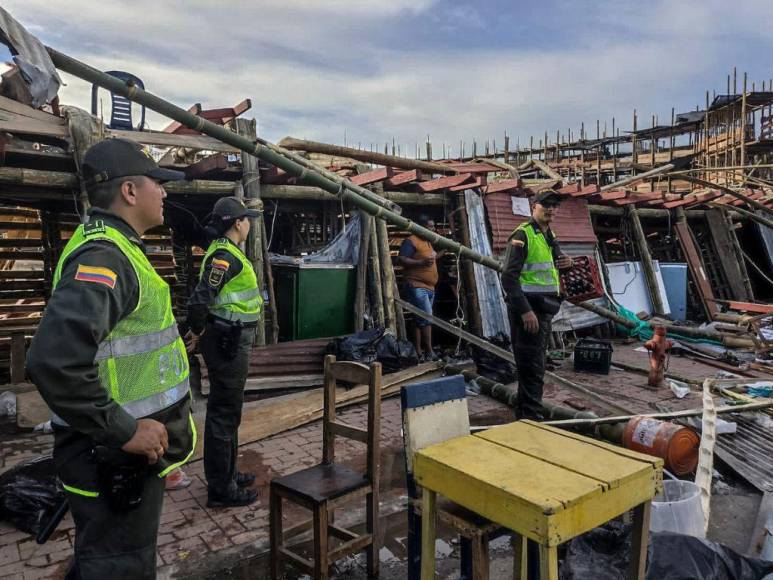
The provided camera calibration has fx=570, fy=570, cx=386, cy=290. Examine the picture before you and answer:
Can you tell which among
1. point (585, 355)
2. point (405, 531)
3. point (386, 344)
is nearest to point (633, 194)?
point (585, 355)

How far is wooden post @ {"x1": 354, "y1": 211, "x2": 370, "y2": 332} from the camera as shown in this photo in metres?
8.25

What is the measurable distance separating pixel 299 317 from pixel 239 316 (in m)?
3.77

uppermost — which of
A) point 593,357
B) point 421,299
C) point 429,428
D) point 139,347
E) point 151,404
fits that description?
point 139,347

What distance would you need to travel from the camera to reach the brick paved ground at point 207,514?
11.3ft

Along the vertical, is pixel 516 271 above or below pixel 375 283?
above

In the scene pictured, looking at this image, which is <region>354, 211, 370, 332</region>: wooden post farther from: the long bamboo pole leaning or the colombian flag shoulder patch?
the colombian flag shoulder patch

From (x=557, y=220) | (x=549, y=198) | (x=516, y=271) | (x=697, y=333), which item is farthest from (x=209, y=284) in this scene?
(x=697, y=333)

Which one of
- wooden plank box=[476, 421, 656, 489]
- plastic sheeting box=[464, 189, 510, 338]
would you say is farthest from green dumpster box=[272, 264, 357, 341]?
wooden plank box=[476, 421, 656, 489]

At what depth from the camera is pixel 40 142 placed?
20.8ft

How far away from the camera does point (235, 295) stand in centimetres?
414

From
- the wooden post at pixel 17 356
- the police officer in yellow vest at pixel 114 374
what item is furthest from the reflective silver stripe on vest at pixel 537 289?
the wooden post at pixel 17 356

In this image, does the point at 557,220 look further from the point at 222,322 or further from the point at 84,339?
the point at 84,339

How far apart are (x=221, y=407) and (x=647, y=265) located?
420 inches

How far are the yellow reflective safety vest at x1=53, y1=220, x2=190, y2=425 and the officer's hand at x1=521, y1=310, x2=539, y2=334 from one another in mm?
3672
